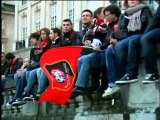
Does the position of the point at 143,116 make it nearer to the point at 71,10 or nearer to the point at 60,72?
the point at 60,72

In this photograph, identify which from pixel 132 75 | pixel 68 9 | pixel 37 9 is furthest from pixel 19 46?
pixel 132 75

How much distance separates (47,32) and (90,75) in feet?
7.27

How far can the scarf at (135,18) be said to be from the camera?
6.20m

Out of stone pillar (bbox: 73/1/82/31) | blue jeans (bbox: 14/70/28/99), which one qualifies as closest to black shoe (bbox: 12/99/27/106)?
blue jeans (bbox: 14/70/28/99)

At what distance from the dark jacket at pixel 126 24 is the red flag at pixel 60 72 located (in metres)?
0.95

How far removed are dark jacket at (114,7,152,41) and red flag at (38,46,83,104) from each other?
954 millimetres

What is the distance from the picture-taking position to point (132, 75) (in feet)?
19.5

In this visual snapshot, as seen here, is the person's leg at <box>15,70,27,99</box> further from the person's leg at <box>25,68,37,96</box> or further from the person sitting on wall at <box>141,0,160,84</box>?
the person sitting on wall at <box>141,0,160,84</box>

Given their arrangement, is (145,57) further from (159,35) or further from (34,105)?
(34,105)

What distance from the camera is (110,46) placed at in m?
6.47

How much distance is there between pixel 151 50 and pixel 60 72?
2209 millimetres

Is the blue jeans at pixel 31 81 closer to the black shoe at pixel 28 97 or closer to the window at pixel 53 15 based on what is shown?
the black shoe at pixel 28 97

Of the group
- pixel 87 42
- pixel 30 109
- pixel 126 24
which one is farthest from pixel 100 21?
pixel 30 109

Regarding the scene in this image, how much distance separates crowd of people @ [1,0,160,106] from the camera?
578 cm
